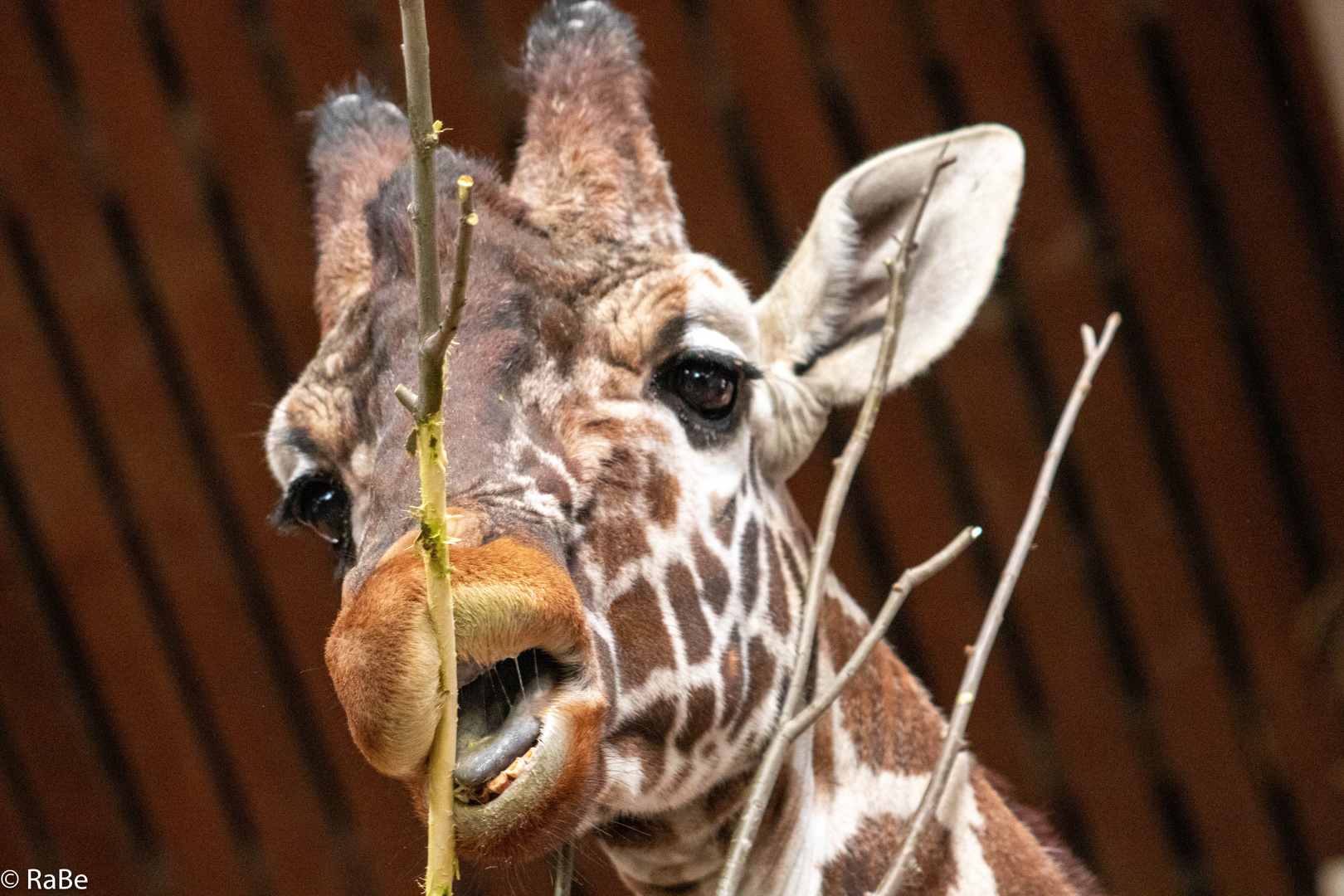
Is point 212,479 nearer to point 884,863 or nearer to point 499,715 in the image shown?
point 884,863

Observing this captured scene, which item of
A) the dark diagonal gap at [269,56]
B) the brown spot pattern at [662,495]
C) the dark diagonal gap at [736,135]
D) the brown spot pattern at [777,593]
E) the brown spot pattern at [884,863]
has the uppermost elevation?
the dark diagonal gap at [269,56]

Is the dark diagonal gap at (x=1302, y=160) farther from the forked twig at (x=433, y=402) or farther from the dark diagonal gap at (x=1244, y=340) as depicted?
the forked twig at (x=433, y=402)

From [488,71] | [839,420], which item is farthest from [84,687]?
[839,420]

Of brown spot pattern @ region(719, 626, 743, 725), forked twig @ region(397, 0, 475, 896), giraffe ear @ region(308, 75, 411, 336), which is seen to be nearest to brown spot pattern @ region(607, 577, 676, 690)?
brown spot pattern @ region(719, 626, 743, 725)

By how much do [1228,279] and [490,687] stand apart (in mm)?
3233

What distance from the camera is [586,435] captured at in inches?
63.8

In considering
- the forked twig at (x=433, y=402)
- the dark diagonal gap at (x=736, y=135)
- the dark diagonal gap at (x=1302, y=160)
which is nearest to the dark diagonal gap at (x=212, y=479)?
the dark diagonal gap at (x=736, y=135)

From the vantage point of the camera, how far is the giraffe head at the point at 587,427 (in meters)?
1.30

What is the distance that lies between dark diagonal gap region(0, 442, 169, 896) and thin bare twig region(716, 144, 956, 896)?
9.15 feet

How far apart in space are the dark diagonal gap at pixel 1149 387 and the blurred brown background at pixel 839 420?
0.01 metres

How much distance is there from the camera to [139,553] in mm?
3871

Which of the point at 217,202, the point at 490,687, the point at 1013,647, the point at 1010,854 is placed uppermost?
the point at 217,202

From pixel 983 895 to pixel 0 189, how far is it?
3311 mm

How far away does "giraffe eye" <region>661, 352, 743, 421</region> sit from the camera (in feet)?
5.77
